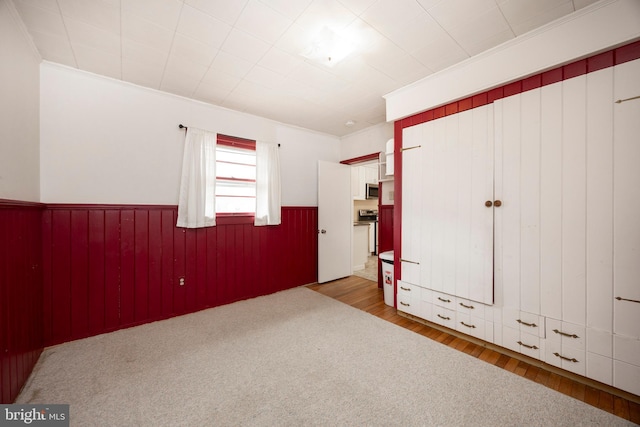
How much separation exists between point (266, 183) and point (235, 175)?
47 cm

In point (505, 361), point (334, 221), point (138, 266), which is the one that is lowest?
point (505, 361)

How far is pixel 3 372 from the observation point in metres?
1.49

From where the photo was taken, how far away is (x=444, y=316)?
264 centimetres

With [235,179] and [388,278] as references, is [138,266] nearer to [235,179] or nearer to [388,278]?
[235,179]

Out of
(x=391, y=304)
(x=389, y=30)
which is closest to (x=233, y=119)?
(x=389, y=30)

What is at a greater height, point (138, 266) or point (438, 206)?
point (438, 206)

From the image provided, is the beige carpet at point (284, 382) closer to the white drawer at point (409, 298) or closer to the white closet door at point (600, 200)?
the white drawer at point (409, 298)

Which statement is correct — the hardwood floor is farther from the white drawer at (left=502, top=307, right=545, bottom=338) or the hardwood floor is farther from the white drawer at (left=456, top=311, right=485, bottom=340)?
the white drawer at (left=502, top=307, right=545, bottom=338)

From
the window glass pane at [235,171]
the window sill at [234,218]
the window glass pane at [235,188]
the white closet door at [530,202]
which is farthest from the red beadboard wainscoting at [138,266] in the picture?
the white closet door at [530,202]

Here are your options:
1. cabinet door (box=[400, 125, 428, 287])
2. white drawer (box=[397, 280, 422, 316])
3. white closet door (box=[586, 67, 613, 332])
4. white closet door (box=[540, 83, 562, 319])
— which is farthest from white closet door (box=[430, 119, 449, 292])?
white closet door (box=[586, 67, 613, 332])

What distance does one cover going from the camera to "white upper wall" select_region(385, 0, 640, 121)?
5.44 ft

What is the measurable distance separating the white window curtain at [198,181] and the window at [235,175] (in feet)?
0.59

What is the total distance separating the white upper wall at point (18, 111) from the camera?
1.65m
